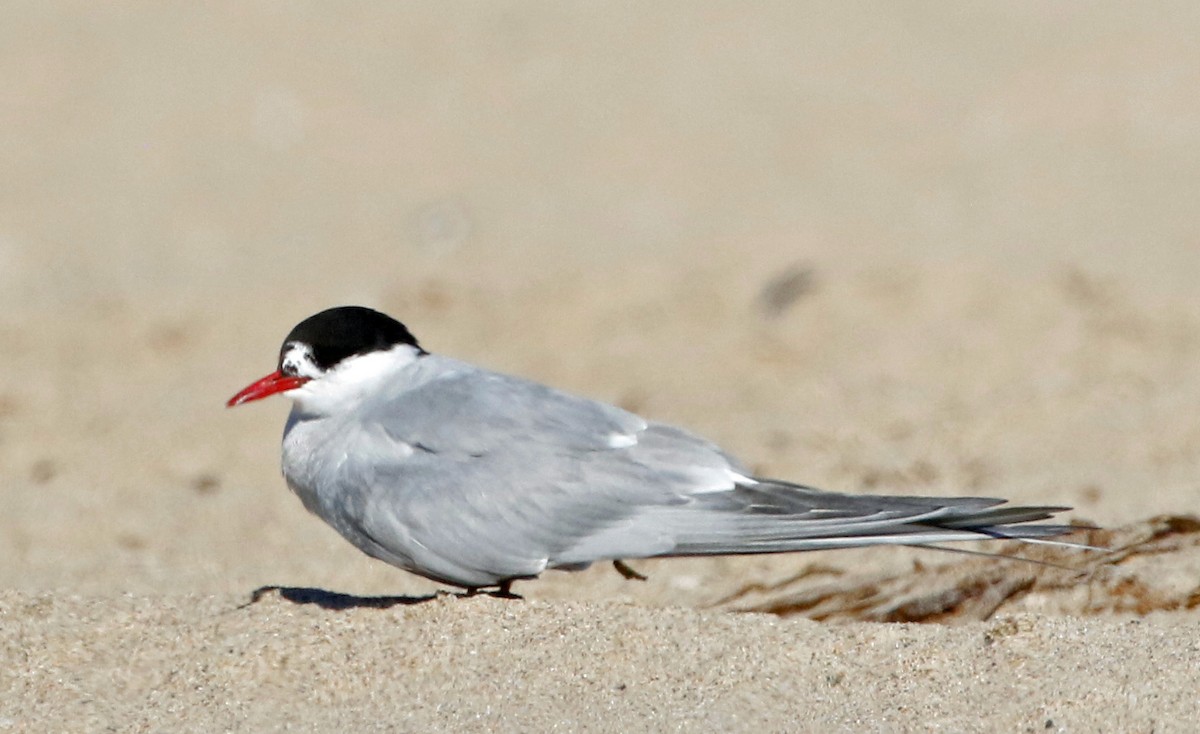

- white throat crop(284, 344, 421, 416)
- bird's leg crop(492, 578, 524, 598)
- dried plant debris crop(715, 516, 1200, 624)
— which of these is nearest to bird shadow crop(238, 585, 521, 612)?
bird's leg crop(492, 578, 524, 598)

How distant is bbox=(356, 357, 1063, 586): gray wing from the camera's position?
3.61 meters

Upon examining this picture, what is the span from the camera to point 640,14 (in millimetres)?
11445

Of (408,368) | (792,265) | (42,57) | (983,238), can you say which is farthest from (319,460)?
(42,57)

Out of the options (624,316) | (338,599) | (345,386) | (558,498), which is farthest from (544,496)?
(624,316)

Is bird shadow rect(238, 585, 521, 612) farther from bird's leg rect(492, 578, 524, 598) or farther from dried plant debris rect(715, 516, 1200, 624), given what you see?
dried plant debris rect(715, 516, 1200, 624)

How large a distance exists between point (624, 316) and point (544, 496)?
13.1ft

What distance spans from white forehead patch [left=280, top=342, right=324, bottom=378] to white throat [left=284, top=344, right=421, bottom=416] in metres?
0.02

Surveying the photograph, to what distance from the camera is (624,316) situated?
7.63 metres

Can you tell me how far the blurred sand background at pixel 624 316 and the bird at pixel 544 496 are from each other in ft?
0.49

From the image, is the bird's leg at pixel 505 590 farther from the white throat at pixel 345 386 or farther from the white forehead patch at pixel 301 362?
the white forehead patch at pixel 301 362

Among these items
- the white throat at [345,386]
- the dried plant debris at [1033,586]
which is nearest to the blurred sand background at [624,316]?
the dried plant debris at [1033,586]

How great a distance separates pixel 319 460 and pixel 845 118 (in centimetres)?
672

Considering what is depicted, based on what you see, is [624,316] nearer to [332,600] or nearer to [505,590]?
[505,590]

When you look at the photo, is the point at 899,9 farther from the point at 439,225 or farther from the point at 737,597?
the point at 737,597
